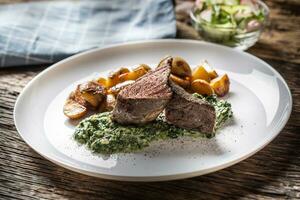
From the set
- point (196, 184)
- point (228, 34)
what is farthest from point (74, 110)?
point (228, 34)

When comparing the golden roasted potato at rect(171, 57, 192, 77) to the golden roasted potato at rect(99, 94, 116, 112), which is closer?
the golden roasted potato at rect(99, 94, 116, 112)

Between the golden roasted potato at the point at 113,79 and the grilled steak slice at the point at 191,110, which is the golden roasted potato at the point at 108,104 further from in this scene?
the grilled steak slice at the point at 191,110

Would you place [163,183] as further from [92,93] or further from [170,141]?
[92,93]

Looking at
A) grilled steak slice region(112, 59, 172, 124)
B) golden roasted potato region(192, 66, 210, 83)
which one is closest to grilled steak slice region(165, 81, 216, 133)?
grilled steak slice region(112, 59, 172, 124)

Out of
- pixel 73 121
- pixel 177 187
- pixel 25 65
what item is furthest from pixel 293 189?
pixel 25 65

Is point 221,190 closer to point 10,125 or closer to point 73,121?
point 73,121

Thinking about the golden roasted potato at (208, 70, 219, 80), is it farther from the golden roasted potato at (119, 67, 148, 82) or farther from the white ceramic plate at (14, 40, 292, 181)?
the golden roasted potato at (119, 67, 148, 82)
